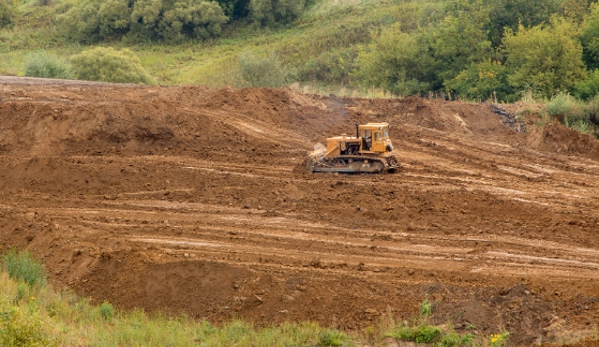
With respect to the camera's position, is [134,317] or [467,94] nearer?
[134,317]

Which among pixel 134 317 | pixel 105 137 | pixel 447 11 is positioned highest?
pixel 447 11

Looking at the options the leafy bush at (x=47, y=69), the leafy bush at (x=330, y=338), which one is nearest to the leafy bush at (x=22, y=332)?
the leafy bush at (x=330, y=338)

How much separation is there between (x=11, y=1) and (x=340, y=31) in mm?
24679

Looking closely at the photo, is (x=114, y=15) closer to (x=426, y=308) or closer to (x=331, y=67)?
(x=331, y=67)

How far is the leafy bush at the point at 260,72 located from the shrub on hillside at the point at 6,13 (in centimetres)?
2513

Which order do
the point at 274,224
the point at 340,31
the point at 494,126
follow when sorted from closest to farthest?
1. the point at 274,224
2. the point at 494,126
3. the point at 340,31

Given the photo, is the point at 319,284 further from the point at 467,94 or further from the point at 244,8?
the point at 244,8

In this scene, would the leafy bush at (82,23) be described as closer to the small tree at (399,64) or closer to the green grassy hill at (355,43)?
the green grassy hill at (355,43)

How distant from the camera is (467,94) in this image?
3556cm

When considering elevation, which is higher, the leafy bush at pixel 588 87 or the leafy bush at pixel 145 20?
the leafy bush at pixel 145 20

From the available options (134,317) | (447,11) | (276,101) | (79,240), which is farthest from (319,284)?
(447,11)

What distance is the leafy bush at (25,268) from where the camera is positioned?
14891 millimetres

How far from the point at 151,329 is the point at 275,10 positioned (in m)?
40.5

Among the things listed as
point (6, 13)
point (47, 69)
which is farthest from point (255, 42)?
point (6, 13)
